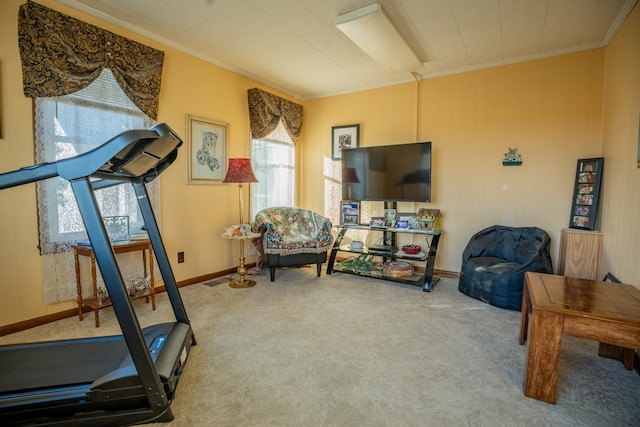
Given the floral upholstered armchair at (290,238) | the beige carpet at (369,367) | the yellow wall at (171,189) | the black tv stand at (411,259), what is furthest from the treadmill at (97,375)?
the black tv stand at (411,259)

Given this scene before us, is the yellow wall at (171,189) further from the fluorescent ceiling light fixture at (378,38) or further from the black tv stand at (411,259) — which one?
the fluorescent ceiling light fixture at (378,38)

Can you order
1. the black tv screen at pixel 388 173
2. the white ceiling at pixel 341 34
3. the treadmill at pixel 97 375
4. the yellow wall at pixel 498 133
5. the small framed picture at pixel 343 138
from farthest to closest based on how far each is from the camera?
the small framed picture at pixel 343 138 → the black tv screen at pixel 388 173 → the yellow wall at pixel 498 133 → the white ceiling at pixel 341 34 → the treadmill at pixel 97 375

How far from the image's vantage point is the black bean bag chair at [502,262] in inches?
115

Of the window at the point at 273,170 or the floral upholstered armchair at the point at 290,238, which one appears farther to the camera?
the window at the point at 273,170

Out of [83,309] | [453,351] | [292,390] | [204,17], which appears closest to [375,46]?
[204,17]

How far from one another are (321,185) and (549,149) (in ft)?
9.53

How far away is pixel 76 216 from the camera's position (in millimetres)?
2641

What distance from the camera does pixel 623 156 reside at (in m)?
2.56

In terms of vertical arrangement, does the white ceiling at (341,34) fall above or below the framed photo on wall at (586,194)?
above

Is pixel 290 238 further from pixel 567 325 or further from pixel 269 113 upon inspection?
pixel 567 325

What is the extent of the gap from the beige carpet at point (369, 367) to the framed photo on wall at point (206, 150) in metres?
1.38

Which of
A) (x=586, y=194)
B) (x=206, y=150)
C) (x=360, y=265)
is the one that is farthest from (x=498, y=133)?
(x=206, y=150)

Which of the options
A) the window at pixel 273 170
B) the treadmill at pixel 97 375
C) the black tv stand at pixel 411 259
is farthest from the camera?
the window at pixel 273 170

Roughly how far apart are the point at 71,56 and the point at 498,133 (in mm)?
4207
